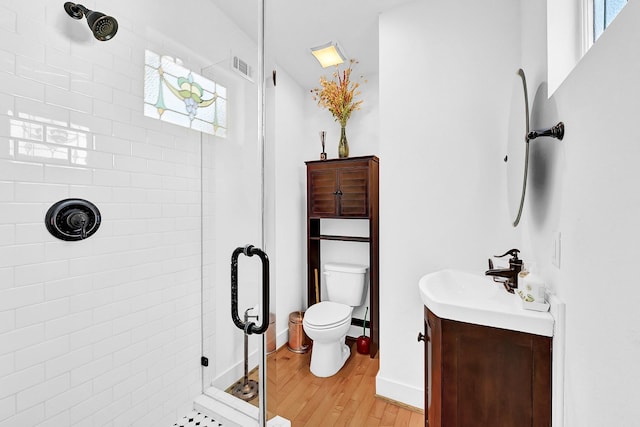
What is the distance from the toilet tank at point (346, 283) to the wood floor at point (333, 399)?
52 centimetres

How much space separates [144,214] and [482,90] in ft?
6.60

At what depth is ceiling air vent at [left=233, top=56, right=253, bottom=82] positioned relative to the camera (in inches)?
62.0

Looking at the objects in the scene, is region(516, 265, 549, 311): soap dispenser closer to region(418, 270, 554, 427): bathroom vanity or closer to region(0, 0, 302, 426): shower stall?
region(418, 270, 554, 427): bathroom vanity

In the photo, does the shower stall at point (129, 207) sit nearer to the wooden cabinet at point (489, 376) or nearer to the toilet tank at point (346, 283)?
the wooden cabinet at point (489, 376)

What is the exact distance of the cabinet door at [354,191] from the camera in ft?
7.88

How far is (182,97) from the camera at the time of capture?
1563 mm

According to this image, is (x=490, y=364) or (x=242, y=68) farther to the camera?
(x=242, y=68)

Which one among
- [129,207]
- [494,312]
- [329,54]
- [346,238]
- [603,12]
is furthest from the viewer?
[346,238]

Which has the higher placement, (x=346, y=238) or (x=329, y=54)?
(x=329, y=54)

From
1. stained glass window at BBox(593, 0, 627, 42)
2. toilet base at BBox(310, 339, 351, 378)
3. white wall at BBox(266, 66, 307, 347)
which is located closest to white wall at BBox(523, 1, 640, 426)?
stained glass window at BBox(593, 0, 627, 42)

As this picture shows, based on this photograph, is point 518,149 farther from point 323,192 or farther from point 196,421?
point 196,421

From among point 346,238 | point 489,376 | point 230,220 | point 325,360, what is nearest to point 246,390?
point 325,360

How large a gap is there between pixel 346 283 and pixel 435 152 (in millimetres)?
1376

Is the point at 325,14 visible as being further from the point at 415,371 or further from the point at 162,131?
the point at 415,371
